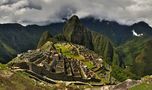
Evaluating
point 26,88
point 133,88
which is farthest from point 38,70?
point 133,88

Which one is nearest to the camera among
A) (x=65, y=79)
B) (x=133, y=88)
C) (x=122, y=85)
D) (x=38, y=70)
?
→ (x=133, y=88)

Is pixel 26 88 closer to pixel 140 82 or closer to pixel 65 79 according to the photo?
pixel 140 82

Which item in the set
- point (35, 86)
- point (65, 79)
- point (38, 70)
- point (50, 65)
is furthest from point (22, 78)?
point (50, 65)

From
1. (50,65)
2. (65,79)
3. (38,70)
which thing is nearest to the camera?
(38,70)

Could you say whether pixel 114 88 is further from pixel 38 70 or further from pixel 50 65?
pixel 50 65

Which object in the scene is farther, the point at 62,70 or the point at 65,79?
the point at 62,70

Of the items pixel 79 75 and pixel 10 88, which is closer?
pixel 10 88

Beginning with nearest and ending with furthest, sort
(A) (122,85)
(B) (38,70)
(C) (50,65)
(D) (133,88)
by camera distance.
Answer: (D) (133,88)
(A) (122,85)
(B) (38,70)
(C) (50,65)

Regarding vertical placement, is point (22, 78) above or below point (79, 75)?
above

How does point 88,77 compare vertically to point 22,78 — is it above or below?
below
